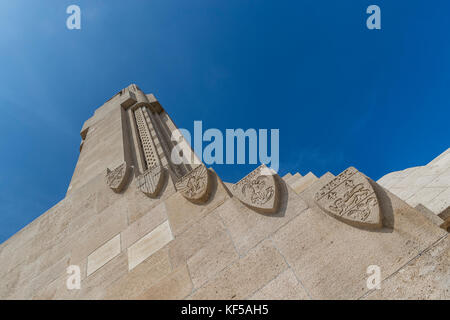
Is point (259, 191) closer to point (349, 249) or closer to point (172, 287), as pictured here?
point (349, 249)

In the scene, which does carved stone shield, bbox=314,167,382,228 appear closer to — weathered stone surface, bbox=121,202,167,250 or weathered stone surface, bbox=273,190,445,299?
weathered stone surface, bbox=273,190,445,299

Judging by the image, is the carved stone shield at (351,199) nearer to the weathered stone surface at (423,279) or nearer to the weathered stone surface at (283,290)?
the weathered stone surface at (423,279)

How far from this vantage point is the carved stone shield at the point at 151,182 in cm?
435

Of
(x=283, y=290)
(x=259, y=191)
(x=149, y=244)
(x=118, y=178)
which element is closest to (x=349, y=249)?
(x=283, y=290)

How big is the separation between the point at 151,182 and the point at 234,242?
211 cm

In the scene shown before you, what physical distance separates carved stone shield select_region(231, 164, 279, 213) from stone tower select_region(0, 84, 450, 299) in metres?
0.01

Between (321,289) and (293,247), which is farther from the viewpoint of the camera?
(293,247)

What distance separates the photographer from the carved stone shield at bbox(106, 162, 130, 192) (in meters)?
5.05

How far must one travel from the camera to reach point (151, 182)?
4.51 m
